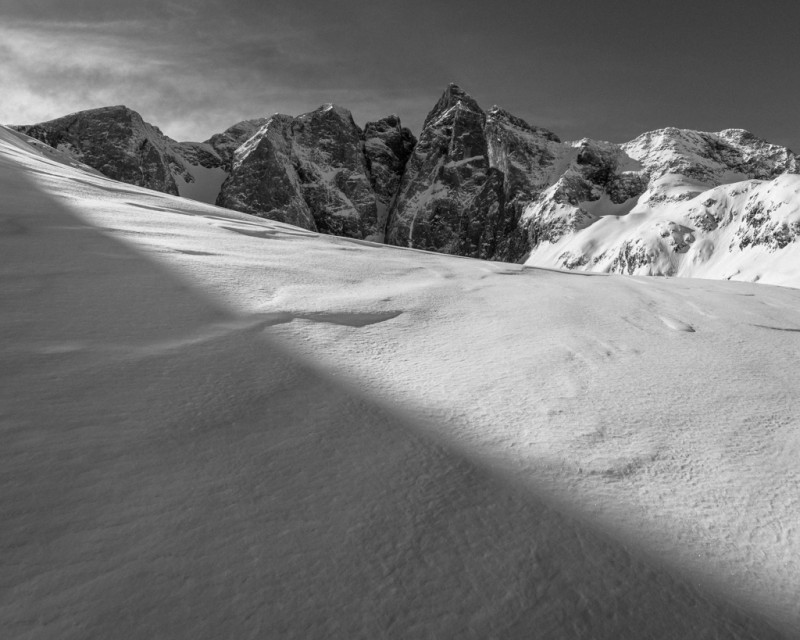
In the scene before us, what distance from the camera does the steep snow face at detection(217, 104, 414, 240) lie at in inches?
3305

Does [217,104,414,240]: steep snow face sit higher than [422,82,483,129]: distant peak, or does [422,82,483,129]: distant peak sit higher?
[422,82,483,129]: distant peak

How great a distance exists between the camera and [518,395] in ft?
5.63

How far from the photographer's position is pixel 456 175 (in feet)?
316

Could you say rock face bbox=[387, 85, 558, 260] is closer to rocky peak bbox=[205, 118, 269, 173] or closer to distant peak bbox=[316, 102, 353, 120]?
distant peak bbox=[316, 102, 353, 120]

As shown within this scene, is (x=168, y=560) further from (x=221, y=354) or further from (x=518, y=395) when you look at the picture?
(x=518, y=395)

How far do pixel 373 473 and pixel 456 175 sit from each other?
100 metres

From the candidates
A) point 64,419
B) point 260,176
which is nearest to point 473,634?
point 64,419

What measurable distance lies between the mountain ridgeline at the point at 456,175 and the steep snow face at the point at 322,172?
0.82 ft

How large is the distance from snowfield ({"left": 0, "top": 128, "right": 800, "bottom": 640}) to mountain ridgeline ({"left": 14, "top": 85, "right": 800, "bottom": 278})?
263 ft

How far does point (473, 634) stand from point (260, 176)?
9019cm

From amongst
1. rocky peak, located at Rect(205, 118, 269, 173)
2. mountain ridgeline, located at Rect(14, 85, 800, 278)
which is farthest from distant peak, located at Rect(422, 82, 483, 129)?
rocky peak, located at Rect(205, 118, 269, 173)

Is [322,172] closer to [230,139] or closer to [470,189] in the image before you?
[230,139]

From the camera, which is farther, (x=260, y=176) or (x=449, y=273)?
(x=260, y=176)

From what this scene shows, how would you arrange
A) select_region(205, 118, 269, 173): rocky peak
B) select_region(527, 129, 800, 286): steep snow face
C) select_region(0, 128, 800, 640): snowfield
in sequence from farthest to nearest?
1. select_region(205, 118, 269, 173): rocky peak
2. select_region(527, 129, 800, 286): steep snow face
3. select_region(0, 128, 800, 640): snowfield
